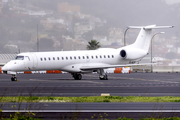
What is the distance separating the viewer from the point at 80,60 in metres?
42.4

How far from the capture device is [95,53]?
43875mm

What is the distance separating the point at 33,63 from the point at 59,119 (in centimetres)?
2660

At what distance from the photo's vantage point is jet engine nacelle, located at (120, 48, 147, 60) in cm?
4419

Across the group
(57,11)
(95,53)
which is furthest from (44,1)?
(95,53)

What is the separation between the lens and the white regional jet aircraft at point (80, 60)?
38219mm

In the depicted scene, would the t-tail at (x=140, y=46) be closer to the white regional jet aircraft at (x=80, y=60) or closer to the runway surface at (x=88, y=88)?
the white regional jet aircraft at (x=80, y=60)

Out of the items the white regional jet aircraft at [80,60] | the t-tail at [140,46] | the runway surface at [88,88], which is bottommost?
the runway surface at [88,88]

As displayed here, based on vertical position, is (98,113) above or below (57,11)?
below

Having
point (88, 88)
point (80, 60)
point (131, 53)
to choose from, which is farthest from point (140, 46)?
point (88, 88)

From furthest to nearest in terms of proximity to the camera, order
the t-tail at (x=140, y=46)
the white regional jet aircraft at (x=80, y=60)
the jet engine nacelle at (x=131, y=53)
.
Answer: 1. the t-tail at (x=140, y=46)
2. the jet engine nacelle at (x=131, y=53)
3. the white regional jet aircraft at (x=80, y=60)

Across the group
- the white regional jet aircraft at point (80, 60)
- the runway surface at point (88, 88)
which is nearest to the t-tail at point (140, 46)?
the white regional jet aircraft at point (80, 60)

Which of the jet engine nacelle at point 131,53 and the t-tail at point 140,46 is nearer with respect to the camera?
the jet engine nacelle at point 131,53

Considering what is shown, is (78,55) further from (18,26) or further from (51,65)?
Result: (18,26)

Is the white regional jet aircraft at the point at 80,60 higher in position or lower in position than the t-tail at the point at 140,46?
lower
